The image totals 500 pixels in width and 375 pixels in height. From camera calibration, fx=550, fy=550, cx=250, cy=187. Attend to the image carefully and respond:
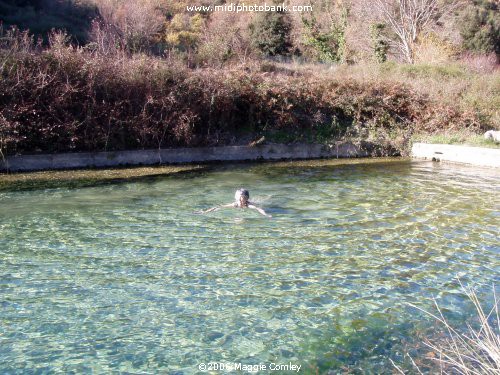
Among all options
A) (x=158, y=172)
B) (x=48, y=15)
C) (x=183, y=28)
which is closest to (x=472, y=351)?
(x=158, y=172)

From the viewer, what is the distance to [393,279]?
21.9ft

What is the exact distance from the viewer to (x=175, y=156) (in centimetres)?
1661

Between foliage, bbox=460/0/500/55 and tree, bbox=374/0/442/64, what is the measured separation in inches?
215

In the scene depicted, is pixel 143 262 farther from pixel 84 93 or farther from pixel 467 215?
pixel 84 93

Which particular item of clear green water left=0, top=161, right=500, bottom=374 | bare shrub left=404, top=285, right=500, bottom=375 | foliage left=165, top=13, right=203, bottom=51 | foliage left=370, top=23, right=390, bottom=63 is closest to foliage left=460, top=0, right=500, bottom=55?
foliage left=370, top=23, right=390, bottom=63

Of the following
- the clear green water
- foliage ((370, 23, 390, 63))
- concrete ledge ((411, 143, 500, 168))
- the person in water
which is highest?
foliage ((370, 23, 390, 63))

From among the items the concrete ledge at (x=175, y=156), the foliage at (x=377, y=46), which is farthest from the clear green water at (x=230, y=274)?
the foliage at (x=377, y=46)

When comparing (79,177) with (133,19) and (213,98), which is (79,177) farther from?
(133,19)

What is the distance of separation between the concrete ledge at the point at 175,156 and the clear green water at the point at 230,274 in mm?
3342

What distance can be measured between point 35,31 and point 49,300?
28574 millimetres

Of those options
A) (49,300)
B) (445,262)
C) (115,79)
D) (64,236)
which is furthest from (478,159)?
(49,300)

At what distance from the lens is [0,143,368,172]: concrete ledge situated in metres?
14.9

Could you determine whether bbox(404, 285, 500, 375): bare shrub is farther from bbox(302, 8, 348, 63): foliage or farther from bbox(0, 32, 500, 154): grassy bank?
bbox(302, 8, 348, 63): foliage

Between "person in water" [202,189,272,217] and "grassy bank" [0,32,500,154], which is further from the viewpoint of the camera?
"grassy bank" [0,32,500,154]
